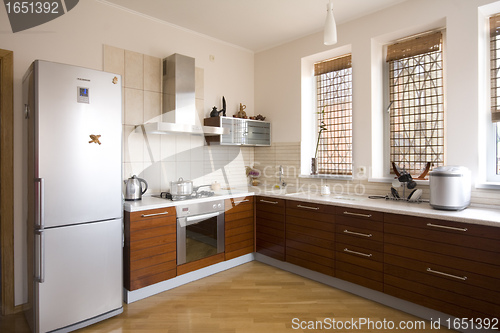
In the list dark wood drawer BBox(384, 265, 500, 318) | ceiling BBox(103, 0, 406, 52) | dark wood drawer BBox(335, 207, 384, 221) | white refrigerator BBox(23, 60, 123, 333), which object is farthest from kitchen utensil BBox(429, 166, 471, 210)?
white refrigerator BBox(23, 60, 123, 333)

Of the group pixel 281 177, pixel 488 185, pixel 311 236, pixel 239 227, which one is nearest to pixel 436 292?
pixel 488 185

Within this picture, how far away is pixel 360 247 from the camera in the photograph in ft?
8.64

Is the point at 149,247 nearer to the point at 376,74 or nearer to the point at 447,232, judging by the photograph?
the point at 447,232

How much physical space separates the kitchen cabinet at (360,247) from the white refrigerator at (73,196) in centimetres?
194

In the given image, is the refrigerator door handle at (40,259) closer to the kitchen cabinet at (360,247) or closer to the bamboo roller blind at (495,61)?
the kitchen cabinet at (360,247)

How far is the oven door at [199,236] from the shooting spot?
2.89 meters

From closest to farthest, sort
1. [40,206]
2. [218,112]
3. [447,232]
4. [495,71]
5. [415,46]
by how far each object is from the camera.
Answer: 1. [40,206]
2. [447,232]
3. [495,71]
4. [415,46]
5. [218,112]

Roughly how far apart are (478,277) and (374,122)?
172 centimetres

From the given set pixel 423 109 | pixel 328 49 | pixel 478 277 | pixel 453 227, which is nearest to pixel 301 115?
pixel 328 49

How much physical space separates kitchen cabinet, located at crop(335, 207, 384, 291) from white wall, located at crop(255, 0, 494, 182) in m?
0.80

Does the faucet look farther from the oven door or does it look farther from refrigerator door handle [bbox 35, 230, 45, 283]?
refrigerator door handle [bbox 35, 230, 45, 283]

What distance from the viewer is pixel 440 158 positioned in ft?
9.49

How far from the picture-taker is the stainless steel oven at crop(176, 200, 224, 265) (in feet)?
9.48

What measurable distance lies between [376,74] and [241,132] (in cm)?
168
